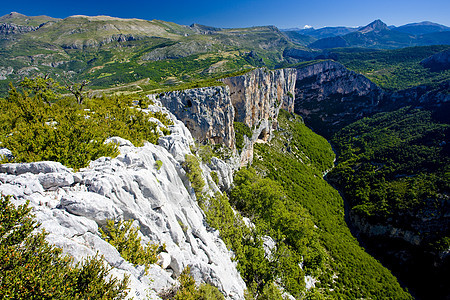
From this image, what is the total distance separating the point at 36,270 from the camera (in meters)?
6.98

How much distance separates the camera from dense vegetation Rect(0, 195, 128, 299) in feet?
22.1

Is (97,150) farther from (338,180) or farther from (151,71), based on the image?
(151,71)

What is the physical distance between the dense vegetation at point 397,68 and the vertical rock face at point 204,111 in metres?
131

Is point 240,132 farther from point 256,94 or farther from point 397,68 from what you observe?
point 397,68

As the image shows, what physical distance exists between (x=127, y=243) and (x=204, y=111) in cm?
4129

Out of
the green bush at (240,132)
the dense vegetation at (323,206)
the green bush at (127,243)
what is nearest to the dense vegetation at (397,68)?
the dense vegetation at (323,206)

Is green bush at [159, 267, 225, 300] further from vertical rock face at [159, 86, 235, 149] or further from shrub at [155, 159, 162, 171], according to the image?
vertical rock face at [159, 86, 235, 149]

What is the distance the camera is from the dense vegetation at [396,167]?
57.7 metres

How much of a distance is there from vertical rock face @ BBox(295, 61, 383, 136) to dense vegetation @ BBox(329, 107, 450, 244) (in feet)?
66.8

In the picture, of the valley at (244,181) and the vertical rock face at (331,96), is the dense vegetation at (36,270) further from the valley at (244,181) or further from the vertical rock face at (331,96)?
the vertical rock face at (331,96)

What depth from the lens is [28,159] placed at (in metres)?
12.6

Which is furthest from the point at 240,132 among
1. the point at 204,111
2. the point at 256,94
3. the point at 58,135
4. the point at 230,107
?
the point at 58,135

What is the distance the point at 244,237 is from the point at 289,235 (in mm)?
13441

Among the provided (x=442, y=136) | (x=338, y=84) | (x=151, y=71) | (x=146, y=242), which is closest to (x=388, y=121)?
(x=442, y=136)
